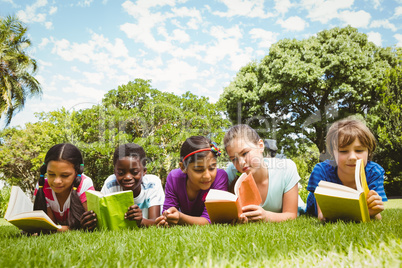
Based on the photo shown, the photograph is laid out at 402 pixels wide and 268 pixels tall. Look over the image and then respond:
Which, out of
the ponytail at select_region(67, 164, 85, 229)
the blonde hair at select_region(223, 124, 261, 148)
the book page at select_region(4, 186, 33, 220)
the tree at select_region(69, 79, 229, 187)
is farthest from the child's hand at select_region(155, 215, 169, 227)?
the tree at select_region(69, 79, 229, 187)

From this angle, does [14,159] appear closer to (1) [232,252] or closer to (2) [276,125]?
(2) [276,125]

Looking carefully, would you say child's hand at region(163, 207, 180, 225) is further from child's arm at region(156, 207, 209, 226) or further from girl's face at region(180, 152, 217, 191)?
girl's face at region(180, 152, 217, 191)

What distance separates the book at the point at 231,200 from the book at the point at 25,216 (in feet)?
4.91

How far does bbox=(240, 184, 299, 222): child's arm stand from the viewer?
2705 millimetres

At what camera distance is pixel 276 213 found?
301 centimetres

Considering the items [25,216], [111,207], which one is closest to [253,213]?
[111,207]

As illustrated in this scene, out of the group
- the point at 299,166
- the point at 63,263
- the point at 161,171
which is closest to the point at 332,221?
the point at 63,263

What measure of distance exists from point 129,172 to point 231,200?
159 centimetres

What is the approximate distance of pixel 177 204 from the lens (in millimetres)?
3320

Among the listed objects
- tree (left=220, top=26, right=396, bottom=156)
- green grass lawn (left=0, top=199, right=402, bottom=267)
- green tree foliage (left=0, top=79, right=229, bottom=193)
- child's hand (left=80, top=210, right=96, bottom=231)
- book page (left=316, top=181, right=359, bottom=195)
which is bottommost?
child's hand (left=80, top=210, right=96, bottom=231)

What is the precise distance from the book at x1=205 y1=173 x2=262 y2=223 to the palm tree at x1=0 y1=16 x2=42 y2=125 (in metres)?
22.9

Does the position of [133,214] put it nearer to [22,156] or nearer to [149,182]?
[149,182]

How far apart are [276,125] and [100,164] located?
1307 cm

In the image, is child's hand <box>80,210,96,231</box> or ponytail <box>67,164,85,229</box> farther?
ponytail <box>67,164,85,229</box>
